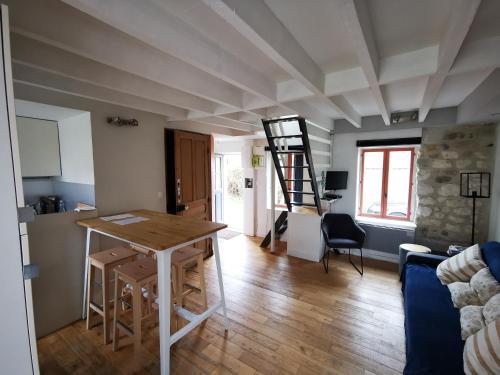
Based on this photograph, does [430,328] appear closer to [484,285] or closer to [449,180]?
[484,285]

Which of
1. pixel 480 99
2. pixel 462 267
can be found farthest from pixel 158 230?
pixel 480 99

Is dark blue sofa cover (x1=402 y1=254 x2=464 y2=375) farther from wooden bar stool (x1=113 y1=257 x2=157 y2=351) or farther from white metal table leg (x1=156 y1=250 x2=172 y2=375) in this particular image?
wooden bar stool (x1=113 y1=257 x2=157 y2=351)

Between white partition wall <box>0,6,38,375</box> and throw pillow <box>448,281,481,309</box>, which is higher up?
white partition wall <box>0,6,38,375</box>

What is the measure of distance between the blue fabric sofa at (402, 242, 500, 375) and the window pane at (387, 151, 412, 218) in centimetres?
153

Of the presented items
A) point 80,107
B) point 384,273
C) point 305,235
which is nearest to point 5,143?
point 80,107

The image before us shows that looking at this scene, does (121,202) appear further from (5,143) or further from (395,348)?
(395,348)

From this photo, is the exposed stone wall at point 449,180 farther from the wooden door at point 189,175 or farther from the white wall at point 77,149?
the white wall at point 77,149

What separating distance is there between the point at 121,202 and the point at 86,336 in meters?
1.37

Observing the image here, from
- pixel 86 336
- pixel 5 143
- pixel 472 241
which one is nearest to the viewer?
pixel 5 143

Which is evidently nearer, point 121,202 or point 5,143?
point 5,143

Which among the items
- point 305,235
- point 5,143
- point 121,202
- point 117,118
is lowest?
point 305,235

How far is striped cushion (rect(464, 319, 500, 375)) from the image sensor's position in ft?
3.88

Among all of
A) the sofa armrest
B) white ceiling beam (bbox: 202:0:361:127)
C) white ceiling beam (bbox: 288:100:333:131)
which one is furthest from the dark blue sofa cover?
white ceiling beam (bbox: 288:100:333:131)

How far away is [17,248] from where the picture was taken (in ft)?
3.16
